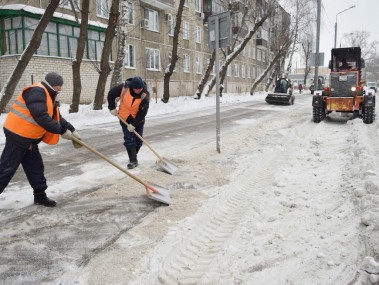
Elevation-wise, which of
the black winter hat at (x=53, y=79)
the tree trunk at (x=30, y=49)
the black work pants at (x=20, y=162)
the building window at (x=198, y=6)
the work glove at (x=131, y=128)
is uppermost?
the building window at (x=198, y=6)

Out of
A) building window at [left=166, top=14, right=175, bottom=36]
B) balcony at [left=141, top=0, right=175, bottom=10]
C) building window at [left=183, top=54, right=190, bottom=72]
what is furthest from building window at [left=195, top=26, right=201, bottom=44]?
balcony at [left=141, top=0, right=175, bottom=10]

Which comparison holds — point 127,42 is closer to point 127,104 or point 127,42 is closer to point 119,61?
point 119,61

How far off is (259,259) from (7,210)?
9.84ft

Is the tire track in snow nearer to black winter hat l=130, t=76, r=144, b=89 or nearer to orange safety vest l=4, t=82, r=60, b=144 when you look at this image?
orange safety vest l=4, t=82, r=60, b=144

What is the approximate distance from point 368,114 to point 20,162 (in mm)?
11255

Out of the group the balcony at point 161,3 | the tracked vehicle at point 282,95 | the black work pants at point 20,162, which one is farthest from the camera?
the balcony at point 161,3

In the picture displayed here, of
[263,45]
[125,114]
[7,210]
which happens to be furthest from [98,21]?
[263,45]

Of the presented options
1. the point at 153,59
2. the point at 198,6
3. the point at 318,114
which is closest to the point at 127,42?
the point at 153,59

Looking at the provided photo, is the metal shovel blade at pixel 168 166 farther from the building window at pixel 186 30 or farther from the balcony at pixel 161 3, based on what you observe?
the building window at pixel 186 30

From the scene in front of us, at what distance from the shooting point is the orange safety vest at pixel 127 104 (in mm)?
6113

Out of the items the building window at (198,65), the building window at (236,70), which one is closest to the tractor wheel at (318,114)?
the building window at (198,65)

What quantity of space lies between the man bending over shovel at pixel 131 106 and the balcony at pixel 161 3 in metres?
22.0

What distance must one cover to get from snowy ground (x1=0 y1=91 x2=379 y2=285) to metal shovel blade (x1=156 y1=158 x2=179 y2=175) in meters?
0.16

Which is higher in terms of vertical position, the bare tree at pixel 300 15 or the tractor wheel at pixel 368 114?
the bare tree at pixel 300 15
